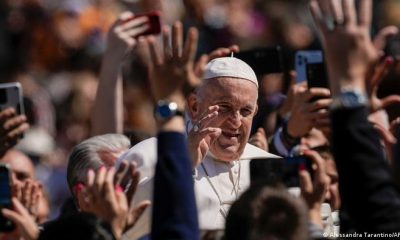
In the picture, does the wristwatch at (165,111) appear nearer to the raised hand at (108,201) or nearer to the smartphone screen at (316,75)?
the raised hand at (108,201)

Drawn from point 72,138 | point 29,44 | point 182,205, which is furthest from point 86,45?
point 182,205

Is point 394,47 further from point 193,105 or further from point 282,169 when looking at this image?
point 282,169

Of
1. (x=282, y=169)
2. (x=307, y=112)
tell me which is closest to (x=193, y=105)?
(x=307, y=112)

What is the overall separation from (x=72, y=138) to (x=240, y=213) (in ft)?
25.6

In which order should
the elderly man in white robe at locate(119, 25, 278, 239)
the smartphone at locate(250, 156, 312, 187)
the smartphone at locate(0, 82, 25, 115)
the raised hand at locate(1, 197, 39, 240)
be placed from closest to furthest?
the smartphone at locate(250, 156, 312, 187)
the raised hand at locate(1, 197, 39, 240)
the elderly man in white robe at locate(119, 25, 278, 239)
the smartphone at locate(0, 82, 25, 115)

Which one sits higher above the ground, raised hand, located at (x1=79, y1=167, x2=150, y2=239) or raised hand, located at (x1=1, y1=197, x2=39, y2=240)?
raised hand, located at (x1=79, y1=167, x2=150, y2=239)

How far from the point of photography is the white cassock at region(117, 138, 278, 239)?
22.2 feet

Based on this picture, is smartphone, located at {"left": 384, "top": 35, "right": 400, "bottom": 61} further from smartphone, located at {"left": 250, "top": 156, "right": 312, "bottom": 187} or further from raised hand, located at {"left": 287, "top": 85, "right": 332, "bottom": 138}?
smartphone, located at {"left": 250, "top": 156, "right": 312, "bottom": 187}

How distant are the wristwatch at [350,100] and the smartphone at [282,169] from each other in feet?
2.35

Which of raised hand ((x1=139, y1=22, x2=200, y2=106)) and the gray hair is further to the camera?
the gray hair

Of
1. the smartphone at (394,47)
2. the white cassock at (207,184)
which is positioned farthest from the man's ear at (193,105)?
the smartphone at (394,47)

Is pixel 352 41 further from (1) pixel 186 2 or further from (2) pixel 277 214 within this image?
(1) pixel 186 2

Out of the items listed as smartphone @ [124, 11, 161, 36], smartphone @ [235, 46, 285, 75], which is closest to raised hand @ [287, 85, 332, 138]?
smartphone @ [235, 46, 285, 75]

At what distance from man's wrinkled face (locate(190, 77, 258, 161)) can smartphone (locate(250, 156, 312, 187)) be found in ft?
3.99
